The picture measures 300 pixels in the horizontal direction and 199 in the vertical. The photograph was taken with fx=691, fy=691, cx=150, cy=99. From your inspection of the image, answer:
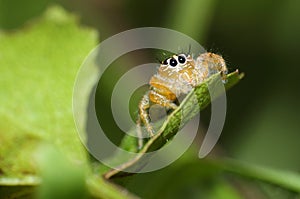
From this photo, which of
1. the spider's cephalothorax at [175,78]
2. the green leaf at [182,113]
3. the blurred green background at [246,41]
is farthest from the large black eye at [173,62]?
the blurred green background at [246,41]

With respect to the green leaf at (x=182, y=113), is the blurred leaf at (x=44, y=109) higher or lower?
lower

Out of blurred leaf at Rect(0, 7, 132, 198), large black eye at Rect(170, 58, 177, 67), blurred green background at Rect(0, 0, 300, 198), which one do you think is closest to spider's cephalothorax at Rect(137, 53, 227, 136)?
large black eye at Rect(170, 58, 177, 67)

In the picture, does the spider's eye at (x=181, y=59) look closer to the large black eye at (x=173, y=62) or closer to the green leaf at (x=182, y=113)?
the large black eye at (x=173, y=62)

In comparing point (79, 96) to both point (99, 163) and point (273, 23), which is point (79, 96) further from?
point (273, 23)

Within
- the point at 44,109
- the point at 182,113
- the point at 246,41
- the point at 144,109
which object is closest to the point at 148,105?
the point at 144,109

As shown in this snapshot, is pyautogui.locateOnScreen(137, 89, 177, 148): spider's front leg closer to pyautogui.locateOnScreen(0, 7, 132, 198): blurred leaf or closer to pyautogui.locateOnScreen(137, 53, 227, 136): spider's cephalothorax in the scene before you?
pyautogui.locateOnScreen(137, 53, 227, 136): spider's cephalothorax

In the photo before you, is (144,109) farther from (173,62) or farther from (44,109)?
(44,109)
